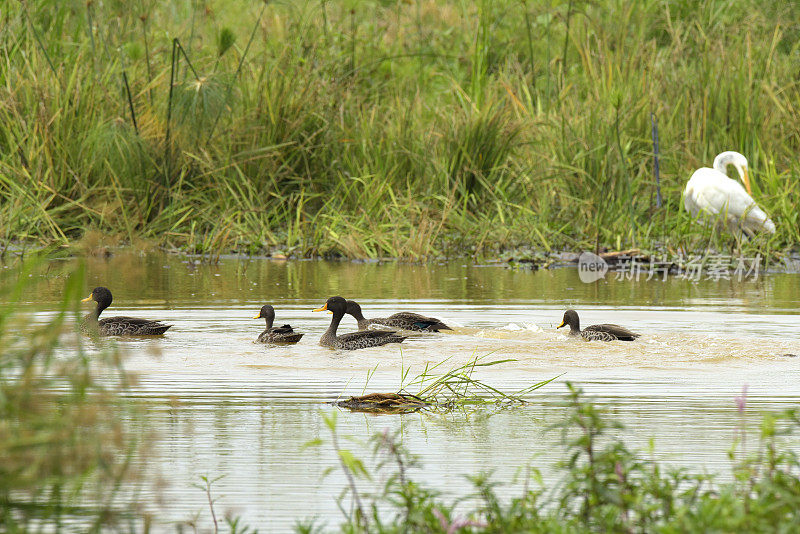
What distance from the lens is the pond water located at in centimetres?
502

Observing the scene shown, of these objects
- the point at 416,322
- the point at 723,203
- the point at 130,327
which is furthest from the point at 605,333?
the point at 723,203

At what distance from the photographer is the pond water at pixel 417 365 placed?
16.5 ft

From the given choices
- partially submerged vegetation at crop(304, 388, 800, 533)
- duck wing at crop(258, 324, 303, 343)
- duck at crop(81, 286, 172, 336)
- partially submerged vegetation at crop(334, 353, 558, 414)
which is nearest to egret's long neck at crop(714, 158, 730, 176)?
duck wing at crop(258, 324, 303, 343)

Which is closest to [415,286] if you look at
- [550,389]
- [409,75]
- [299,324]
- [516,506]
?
[299,324]

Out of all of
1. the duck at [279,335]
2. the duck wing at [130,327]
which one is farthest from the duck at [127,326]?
the duck at [279,335]

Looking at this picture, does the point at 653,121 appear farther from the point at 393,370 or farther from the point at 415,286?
the point at 393,370

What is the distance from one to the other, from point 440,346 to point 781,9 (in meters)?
12.3

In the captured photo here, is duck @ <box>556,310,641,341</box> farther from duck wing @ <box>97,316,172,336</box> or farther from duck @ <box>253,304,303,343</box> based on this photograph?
duck wing @ <box>97,316,172,336</box>

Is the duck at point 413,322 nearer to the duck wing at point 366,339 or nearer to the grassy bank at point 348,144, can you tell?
the duck wing at point 366,339

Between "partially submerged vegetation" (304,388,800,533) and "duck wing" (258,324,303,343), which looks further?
"duck wing" (258,324,303,343)

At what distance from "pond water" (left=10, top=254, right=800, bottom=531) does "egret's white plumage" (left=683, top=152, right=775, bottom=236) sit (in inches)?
36.1

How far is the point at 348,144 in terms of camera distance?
621 inches

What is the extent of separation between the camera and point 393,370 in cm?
806

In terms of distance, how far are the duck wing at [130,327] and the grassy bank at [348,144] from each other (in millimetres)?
4758
